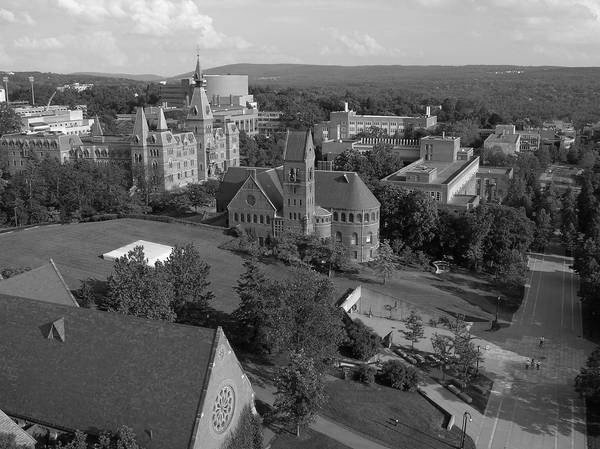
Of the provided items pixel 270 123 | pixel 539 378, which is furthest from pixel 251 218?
pixel 270 123

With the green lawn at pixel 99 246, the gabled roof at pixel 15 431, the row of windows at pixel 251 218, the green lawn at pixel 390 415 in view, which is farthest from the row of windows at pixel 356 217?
the gabled roof at pixel 15 431

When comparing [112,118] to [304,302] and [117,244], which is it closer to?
[117,244]

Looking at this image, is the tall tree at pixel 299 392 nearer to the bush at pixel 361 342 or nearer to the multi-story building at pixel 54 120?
the bush at pixel 361 342

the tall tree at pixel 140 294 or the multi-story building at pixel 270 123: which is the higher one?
the multi-story building at pixel 270 123

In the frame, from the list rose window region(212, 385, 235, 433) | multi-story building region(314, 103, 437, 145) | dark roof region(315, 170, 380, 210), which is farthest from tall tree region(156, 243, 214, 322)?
multi-story building region(314, 103, 437, 145)

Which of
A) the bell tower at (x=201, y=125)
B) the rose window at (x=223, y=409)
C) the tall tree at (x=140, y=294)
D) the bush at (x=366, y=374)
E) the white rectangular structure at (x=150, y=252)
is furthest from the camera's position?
the bell tower at (x=201, y=125)

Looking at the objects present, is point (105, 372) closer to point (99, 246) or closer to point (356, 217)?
point (99, 246)

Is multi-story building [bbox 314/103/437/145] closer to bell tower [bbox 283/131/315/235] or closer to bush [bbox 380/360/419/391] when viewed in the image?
bell tower [bbox 283/131/315/235]
